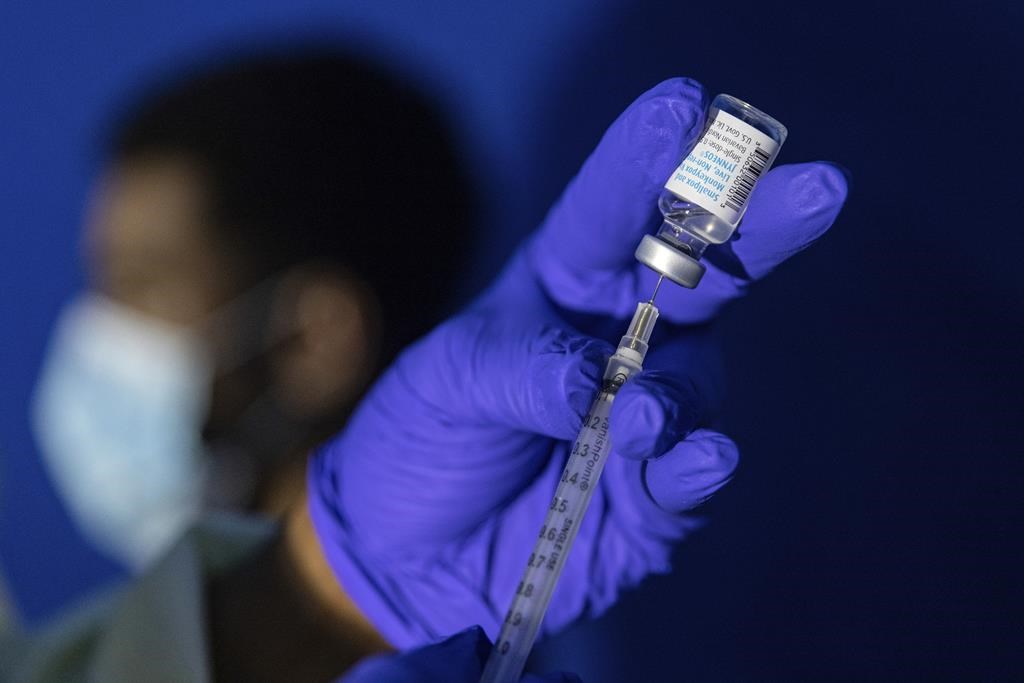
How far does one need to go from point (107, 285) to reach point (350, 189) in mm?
509

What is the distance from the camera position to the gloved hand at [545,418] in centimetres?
76

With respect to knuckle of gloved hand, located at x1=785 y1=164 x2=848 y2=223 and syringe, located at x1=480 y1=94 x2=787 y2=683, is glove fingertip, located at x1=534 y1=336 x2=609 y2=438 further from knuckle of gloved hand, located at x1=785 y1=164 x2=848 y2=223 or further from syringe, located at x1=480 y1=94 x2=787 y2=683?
knuckle of gloved hand, located at x1=785 y1=164 x2=848 y2=223

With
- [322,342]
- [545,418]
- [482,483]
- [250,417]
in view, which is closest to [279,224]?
[322,342]

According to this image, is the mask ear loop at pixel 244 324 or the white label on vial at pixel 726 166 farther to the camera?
the mask ear loop at pixel 244 324

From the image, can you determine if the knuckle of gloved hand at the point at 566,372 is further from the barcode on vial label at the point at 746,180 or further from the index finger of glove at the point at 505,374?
the barcode on vial label at the point at 746,180

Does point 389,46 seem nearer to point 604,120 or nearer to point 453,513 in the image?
point 604,120

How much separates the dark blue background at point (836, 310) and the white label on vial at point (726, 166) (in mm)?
536

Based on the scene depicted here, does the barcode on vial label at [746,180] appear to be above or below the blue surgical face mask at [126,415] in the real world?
above

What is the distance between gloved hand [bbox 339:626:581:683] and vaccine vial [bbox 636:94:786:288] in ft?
1.18

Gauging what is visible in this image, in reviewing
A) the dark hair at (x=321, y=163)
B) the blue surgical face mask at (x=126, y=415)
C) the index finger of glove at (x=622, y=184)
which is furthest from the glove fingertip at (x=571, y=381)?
the blue surgical face mask at (x=126, y=415)

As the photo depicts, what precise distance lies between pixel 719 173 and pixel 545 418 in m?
0.26

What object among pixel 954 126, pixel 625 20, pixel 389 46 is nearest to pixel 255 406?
pixel 389 46

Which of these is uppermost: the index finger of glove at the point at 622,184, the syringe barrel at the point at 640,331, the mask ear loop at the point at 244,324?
the index finger of glove at the point at 622,184

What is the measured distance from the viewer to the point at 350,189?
140cm
